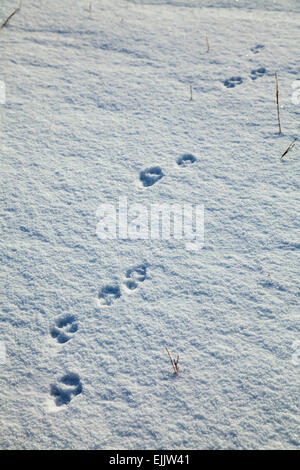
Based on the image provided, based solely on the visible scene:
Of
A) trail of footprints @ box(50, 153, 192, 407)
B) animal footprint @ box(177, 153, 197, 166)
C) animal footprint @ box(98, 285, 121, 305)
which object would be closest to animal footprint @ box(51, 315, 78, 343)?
trail of footprints @ box(50, 153, 192, 407)

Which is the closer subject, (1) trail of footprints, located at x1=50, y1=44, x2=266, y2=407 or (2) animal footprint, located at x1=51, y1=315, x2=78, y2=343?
(1) trail of footprints, located at x1=50, y1=44, x2=266, y2=407

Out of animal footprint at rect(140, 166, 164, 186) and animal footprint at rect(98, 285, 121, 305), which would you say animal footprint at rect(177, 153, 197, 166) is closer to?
animal footprint at rect(140, 166, 164, 186)

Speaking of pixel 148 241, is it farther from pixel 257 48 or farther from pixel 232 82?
pixel 257 48

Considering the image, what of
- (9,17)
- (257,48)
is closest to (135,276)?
(257,48)

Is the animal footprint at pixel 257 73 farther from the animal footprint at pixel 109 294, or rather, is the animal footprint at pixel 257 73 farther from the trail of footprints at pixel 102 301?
the animal footprint at pixel 109 294

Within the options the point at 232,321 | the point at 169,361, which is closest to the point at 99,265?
the point at 169,361

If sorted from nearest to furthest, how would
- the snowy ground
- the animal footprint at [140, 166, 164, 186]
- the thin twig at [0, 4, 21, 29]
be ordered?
the snowy ground < the animal footprint at [140, 166, 164, 186] < the thin twig at [0, 4, 21, 29]

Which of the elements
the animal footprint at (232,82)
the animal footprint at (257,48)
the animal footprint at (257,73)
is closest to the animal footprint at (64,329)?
the animal footprint at (232,82)

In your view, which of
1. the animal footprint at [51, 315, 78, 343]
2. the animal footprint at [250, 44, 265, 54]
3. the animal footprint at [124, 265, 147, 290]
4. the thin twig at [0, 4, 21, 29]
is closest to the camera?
the animal footprint at [51, 315, 78, 343]
